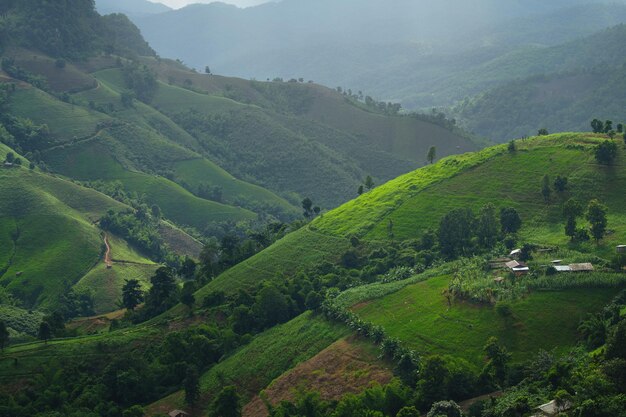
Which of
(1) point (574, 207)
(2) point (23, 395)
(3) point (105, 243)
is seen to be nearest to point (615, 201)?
(1) point (574, 207)

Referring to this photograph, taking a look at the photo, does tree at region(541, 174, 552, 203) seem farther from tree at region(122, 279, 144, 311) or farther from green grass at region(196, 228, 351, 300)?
tree at region(122, 279, 144, 311)

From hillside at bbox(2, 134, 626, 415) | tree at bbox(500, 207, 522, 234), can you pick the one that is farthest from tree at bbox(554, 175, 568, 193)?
tree at bbox(500, 207, 522, 234)

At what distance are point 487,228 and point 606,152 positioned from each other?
2594 centimetres

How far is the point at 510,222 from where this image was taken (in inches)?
4331

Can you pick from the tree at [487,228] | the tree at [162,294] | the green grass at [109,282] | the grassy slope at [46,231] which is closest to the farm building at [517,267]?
the tree at [487,228]

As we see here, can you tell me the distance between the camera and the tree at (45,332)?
10762 cm

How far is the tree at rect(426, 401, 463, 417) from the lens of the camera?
66.9m

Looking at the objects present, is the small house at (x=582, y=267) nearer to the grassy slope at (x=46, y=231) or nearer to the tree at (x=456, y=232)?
the tree at (x=456, y=232)

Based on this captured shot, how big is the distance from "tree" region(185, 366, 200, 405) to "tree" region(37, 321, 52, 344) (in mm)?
27208

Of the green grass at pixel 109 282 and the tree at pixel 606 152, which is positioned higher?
the tree at pixel 606 152

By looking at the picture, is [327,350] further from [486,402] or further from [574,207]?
[574,207]

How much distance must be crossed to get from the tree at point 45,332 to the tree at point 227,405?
3638cm

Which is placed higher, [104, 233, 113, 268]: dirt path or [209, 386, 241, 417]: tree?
[209, 386, 241, 417]: tree

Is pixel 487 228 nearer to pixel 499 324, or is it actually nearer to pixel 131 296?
pixel 499 324
